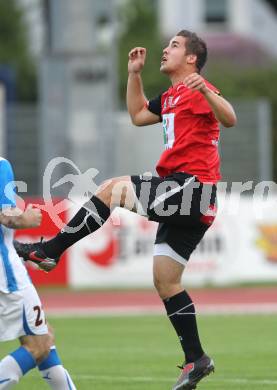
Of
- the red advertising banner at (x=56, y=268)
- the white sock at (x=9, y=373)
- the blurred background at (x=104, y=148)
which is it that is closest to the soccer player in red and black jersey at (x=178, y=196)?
the white sock at (x=9, y=373)

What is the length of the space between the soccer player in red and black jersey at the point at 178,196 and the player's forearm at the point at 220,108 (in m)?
0.01

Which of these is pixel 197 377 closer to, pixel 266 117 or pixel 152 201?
pixel 152 201

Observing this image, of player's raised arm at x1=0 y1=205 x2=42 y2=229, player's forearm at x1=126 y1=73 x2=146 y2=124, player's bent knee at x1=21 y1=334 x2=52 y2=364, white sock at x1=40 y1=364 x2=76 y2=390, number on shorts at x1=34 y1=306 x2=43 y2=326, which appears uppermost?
player's forearm at x1=126 y1=73 x2=146 y2=124

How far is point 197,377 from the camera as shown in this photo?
30.9ft

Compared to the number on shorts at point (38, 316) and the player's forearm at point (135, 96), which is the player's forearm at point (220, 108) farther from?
the number on shorts at point (38, 316)

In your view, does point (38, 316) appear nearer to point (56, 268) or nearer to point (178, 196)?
point (178, 196)

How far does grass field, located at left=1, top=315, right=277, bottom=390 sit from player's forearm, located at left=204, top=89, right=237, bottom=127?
2.31 meters

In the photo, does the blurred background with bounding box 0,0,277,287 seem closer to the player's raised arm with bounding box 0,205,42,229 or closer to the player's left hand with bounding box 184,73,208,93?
the player's left hand with bounding box 184,73,208,93

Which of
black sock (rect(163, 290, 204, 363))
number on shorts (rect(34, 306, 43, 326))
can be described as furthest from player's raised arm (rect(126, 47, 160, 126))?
number on shorts (rect(34, 306, 43, 326))

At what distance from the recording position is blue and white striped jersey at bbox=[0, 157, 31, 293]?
8.01 m

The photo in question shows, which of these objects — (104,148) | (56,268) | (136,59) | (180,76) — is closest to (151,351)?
(136,59)

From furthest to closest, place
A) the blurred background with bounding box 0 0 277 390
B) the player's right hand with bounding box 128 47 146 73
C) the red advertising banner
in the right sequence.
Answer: the red advertising banner
the blurred background with bounding box 0 0 277 390
the player's right hand with bounding box 128 47 146 73

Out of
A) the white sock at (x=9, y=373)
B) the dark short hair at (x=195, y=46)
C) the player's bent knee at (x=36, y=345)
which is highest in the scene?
the dark short hair at (x=195, y=46)

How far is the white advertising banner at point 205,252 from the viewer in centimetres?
2188
